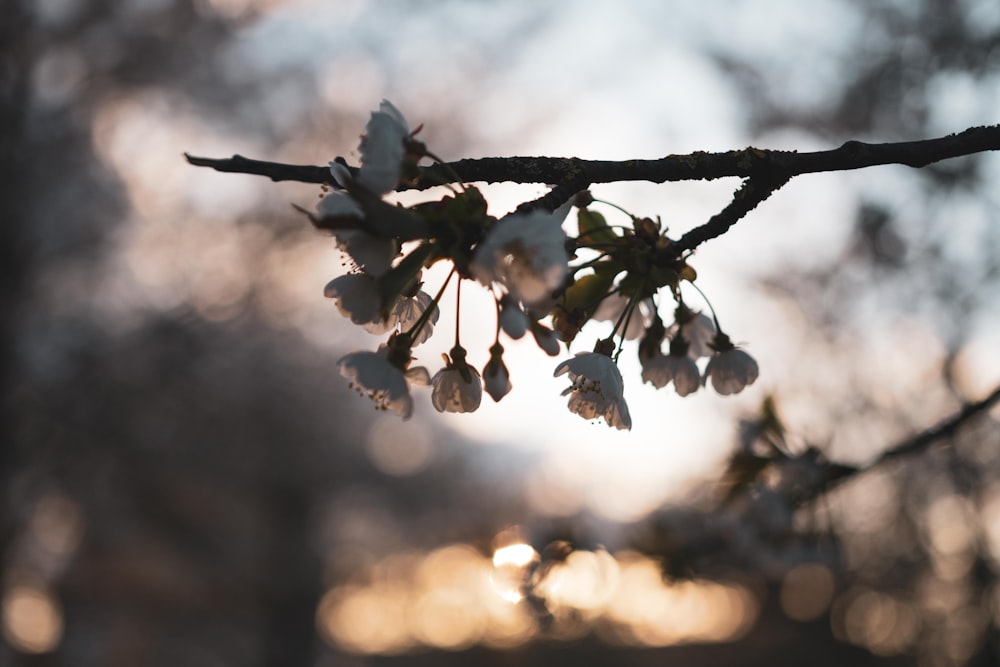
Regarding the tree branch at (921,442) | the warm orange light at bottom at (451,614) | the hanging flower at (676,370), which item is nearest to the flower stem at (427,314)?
the hanging flower at (676,370)

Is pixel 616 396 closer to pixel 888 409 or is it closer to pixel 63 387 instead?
pixel 888 409

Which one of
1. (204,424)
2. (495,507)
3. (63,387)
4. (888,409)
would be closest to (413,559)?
(495,507)

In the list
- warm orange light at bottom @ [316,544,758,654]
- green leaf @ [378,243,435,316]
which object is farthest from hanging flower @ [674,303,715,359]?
warm orange light at bottom @ [316,544,758,654]

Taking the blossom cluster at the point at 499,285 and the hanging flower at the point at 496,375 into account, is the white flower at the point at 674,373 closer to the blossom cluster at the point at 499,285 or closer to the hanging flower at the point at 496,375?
the blossom cluster at the point at 499,285

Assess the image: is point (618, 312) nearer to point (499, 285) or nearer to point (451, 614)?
point (499, 285)

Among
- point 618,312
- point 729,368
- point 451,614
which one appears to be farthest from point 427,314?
point 451,614
